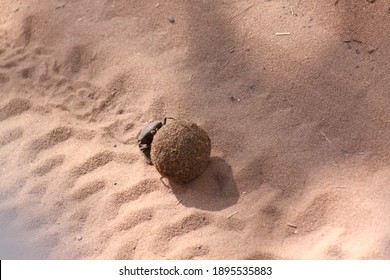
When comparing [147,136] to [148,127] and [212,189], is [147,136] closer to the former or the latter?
[148,127]

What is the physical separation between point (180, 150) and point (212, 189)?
1.09 ft

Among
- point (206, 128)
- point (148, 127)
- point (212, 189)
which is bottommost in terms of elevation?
point (212, 189)

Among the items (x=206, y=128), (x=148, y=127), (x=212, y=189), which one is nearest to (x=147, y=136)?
(x=148, y=127)

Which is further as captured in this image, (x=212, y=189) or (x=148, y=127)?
(x=148, y=127)

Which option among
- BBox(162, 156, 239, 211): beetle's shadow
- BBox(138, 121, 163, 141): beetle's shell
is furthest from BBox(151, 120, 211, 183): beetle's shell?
BBox(138, 121, 163, 141): beetle's shell

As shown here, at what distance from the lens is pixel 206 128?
3.66 m

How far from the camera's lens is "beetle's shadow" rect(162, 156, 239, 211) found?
3283 mm

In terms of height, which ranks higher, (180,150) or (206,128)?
(180,150)

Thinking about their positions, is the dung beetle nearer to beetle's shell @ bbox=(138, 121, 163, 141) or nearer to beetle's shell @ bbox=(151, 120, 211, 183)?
beetle's shell @ bbox=(138, 121, 163, 141)

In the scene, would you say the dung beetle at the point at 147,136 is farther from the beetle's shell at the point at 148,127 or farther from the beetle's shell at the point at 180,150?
the beetle's shell at the point at 180,150
